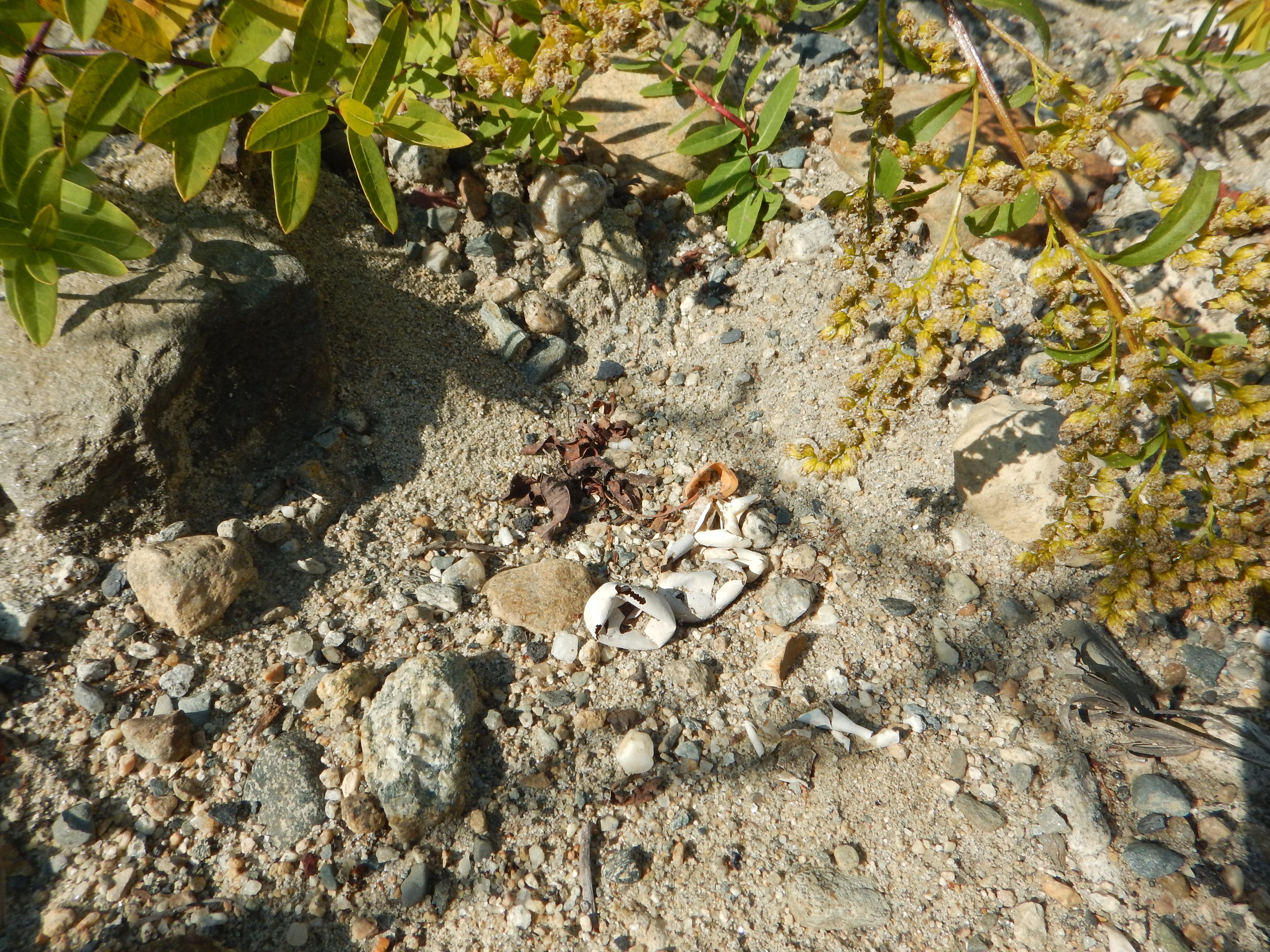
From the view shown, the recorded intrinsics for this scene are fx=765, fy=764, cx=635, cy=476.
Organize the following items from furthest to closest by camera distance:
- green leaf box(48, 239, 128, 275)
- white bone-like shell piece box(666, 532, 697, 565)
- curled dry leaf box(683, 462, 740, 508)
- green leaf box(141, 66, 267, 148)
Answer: curled dry leaf box(683, 462, 740, 508) → white bone-like shell piece box(666, 532, 697, 565) → green leaf box(48, 239, 128, 275) → green leaf box(141, 66, 267, 148)

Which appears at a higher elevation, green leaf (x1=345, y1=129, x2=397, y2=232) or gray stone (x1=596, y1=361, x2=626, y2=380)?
green leaf (x1=345, y1=129, x2=397, y2=232)

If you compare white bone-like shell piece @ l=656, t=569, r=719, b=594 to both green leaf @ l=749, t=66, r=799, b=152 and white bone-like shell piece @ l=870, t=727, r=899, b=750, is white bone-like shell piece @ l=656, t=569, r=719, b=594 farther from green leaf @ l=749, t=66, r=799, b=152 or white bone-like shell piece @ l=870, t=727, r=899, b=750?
green leaf @ l=749, t=66, r=799, b=152

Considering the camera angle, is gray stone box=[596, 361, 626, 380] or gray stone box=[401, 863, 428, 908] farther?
gray stone box=[596, 361, 626, 380]

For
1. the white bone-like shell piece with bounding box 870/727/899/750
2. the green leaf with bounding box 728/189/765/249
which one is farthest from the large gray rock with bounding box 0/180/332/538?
the white bone-like shell piece with bounding box 870/727/899/750

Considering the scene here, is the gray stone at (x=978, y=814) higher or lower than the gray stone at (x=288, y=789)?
higher

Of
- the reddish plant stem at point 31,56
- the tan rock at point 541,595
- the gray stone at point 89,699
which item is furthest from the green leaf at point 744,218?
the gray stone at point 89,699

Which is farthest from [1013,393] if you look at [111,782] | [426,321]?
[111,782]

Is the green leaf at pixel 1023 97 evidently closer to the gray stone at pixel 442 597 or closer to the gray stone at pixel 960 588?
the gray stone at pixel 960 588

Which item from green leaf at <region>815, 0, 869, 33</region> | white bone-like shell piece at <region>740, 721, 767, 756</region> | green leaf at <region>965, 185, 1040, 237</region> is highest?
green leaf at <region>815, 0, 869, 33</region>
